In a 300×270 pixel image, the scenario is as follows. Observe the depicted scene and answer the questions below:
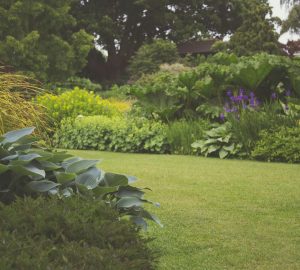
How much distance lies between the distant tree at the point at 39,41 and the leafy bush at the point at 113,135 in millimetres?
11695

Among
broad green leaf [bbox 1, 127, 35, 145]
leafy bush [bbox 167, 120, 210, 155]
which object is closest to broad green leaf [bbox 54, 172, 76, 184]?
broad green leaf [bbox 1, 127, 35, 145]

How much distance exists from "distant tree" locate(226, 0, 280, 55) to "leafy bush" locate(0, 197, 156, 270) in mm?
25974

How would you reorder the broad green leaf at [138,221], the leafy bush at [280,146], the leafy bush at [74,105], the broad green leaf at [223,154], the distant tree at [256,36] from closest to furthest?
1. the broad green leaf at [138,221]
2. the leafy bush at [280,146]
3. the broad green leaf at [223,154]
4. the leafy bush at [74,105]
5. the distant tree at [256,36]

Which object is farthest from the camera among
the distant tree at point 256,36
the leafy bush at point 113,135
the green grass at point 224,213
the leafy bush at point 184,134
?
the distant tree at point 256,36

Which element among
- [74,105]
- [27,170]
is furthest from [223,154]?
[27,170]

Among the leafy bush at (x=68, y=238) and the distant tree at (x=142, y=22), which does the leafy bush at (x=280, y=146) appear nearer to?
the leafy bush at (x=68, y=238)

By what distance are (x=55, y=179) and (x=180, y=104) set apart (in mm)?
8113

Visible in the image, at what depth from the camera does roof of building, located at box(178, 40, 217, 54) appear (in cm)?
3438

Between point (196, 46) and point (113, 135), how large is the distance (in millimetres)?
25191

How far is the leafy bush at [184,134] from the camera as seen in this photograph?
9938mm

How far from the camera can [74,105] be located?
1342 cm

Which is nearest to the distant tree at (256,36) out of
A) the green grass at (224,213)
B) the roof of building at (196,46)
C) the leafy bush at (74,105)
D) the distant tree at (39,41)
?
the roof of building at (196,46)

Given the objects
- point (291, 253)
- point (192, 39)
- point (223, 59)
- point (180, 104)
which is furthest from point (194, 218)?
point (192, 39)

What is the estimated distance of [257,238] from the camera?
3936mm
